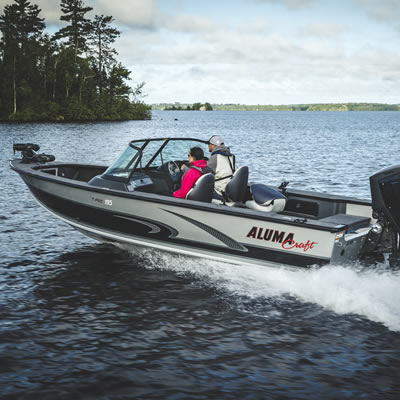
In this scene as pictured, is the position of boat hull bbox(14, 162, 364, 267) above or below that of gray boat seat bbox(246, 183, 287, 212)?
below

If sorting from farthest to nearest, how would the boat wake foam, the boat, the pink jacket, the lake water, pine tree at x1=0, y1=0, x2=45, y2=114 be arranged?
1. pine tree at x1=0, y1=0, x2=45, y2=114
2. the pink jacket
3. the boat
4. the boat wake foam
5. the lake water

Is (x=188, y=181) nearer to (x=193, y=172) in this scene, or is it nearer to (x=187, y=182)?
(x=187, y=182)

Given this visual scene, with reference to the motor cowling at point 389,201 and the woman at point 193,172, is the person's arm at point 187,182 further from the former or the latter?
the motor cowling at point 389,201

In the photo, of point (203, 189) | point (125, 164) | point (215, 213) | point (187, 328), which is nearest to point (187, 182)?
point (203, 189)

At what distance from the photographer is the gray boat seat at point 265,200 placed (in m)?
7.35

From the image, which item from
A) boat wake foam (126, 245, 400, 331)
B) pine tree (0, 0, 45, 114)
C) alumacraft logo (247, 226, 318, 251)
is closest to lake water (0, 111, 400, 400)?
boat wake foam (126, 245, 400, 331)

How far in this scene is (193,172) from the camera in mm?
7543

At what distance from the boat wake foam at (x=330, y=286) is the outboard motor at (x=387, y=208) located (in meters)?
0.44

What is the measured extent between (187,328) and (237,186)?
8.28 ft

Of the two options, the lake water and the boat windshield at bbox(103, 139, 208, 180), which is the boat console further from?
the lake water

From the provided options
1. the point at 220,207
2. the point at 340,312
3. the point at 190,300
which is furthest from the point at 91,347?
the point at 340,312

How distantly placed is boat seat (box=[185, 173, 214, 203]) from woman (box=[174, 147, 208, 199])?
0.14m

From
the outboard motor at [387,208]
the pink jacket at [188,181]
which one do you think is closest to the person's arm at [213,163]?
the pink jacket at [188,181]

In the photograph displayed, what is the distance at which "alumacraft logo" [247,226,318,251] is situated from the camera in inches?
256
